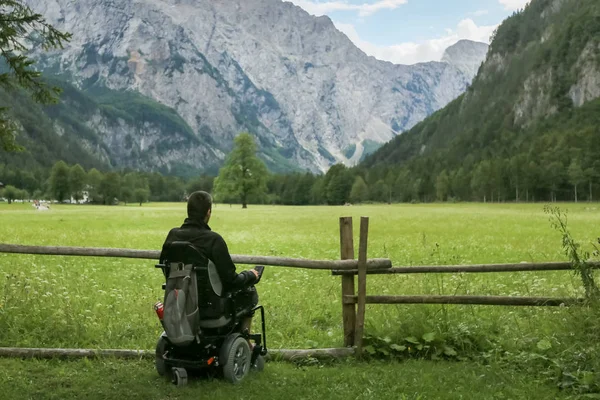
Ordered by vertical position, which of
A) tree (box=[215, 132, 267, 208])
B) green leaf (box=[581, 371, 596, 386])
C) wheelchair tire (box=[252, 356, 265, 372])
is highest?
tree (box=[215, 132, 267, 208])

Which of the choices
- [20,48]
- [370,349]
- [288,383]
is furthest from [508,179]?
[288,383]

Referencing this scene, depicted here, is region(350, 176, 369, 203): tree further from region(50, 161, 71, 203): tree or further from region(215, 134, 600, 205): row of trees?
region(50, 161, 71, 203): tree

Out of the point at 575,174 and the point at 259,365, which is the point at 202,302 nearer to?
the point at 259,365

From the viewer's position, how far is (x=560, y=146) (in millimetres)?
155125

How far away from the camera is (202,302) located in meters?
7.64

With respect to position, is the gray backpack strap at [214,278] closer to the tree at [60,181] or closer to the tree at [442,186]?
the tree at [60,181]

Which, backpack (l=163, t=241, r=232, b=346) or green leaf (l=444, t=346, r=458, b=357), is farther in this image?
green leaf (l=444, t=346, r=458, b=357)

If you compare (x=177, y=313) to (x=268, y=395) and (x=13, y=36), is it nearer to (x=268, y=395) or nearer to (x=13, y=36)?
(x=268, y=395)

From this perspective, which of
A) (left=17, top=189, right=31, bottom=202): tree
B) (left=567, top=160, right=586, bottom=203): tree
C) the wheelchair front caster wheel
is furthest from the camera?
(left=17, top=189, right=31, bottom=202): tree

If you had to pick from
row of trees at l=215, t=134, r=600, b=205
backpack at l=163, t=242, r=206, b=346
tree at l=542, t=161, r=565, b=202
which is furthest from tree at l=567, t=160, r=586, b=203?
backpack at l=163, t=242, r=206, b=346

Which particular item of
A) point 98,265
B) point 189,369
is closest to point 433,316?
point 189,369

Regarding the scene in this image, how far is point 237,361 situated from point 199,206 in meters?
2.52

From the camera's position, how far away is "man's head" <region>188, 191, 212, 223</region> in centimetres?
768

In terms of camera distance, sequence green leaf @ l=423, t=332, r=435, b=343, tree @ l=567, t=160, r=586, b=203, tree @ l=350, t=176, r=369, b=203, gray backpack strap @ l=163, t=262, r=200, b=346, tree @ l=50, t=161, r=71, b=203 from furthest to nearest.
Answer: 1. tree @ l=350, t=176, r=369, b=203
2. tree @ l=50, t=161, r=71, b=203
3. tree @ l=567, t=160, r=586, b=203
4. green leaf @ l=423, t=332, r=435, b=343
5. gray backpack strap @ l=163, t=262, r=200, b=346
